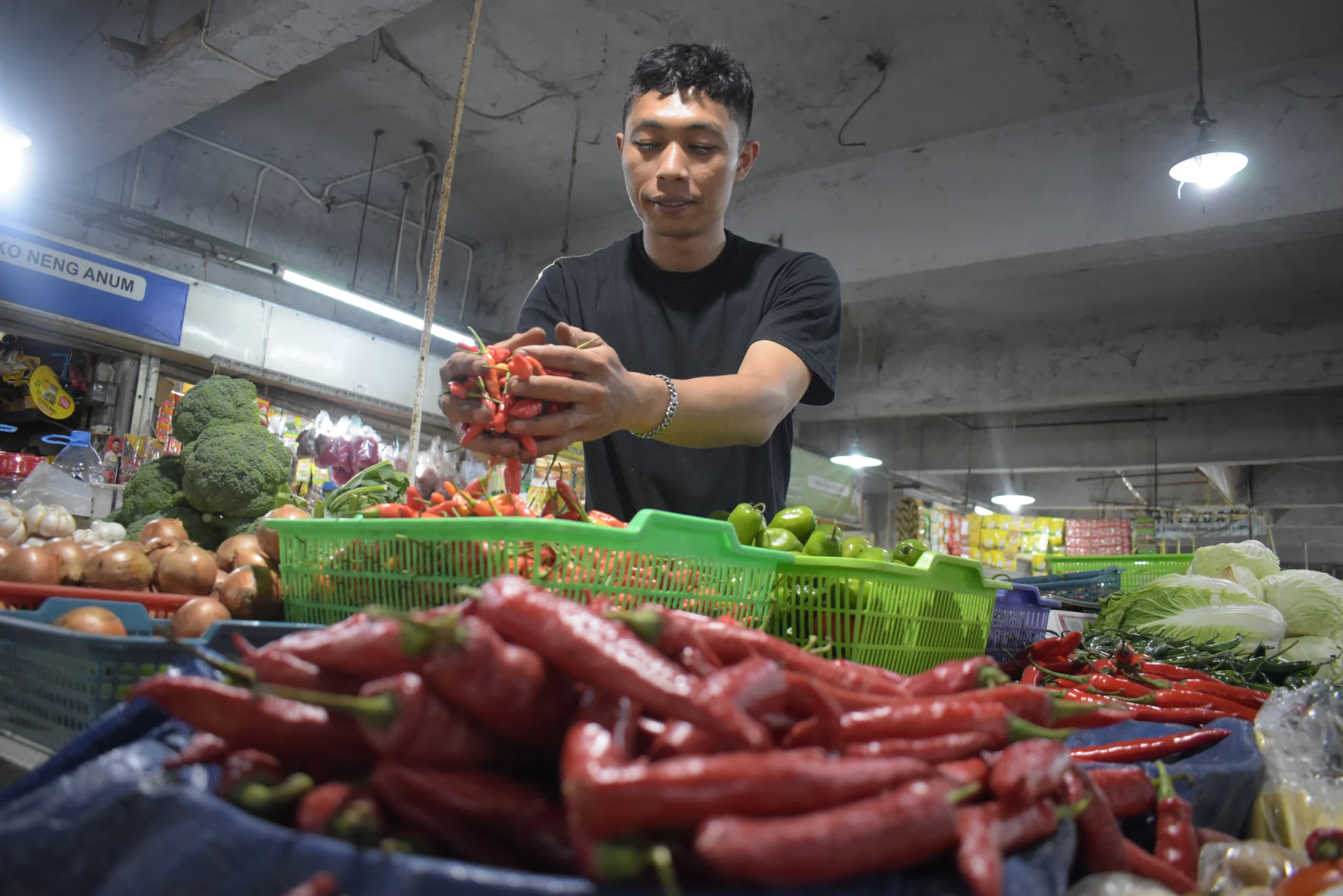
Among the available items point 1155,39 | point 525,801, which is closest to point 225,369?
point 525,801

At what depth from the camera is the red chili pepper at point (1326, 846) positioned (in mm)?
1259

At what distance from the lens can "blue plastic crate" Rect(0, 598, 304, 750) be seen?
1.27m

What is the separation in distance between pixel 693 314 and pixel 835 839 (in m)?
2.45

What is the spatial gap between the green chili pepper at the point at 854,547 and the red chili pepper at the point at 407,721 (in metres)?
1.49

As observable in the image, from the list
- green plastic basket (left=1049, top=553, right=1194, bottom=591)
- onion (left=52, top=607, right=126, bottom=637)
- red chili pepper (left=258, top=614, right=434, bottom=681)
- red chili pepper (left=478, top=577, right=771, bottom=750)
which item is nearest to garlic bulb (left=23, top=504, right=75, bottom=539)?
onion (left=52, top=607, right=126, bottom=637)

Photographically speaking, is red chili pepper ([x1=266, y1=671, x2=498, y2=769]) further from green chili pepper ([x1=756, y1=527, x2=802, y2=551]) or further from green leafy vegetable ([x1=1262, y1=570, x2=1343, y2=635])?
green leafy vegetable ([x1=1262, y1=570, x2=1343, y2=635])

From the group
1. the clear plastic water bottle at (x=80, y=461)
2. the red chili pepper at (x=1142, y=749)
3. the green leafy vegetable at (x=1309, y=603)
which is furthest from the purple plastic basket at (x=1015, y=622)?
the clear plastic water bottle at (x=80, y=461)

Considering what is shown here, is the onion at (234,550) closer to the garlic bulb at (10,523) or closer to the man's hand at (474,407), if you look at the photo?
the man's hand at (474,407)

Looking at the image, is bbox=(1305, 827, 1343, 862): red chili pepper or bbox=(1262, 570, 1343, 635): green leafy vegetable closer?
bbox=(1305, 827, 1343, 862): red chili pepper

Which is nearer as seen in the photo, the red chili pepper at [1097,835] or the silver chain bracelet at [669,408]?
the red chili pepper at [1097,835]

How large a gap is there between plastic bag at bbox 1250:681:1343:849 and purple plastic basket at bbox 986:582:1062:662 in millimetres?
888

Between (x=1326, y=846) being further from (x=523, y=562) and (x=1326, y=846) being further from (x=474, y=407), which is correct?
(x=474, y=407)

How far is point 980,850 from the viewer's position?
2.80ft

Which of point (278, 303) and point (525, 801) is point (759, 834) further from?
point (278, 303)
